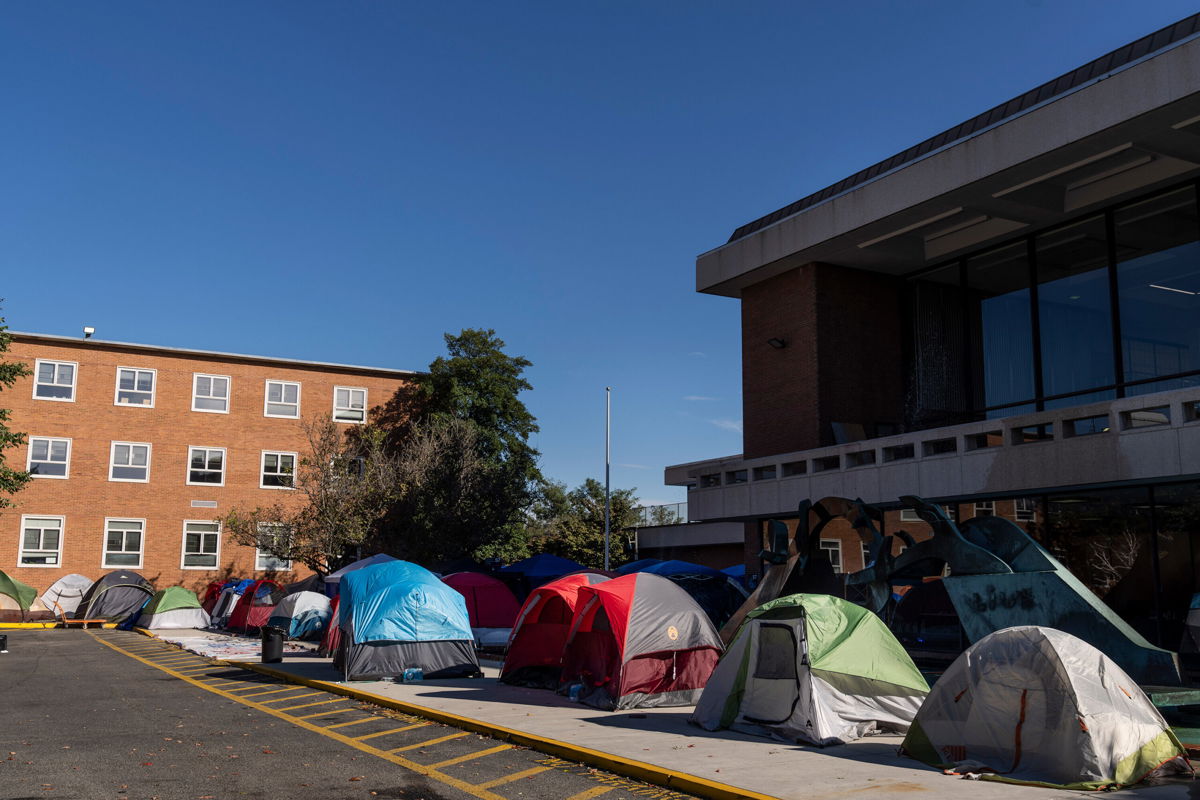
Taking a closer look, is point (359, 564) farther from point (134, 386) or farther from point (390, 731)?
point (134, 386)

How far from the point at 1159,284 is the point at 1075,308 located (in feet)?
6.15

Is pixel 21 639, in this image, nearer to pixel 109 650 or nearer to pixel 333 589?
pixel 109 650

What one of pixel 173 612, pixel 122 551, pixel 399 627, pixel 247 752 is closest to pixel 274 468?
pixel 122 551

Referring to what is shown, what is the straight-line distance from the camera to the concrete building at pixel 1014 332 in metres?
17.3

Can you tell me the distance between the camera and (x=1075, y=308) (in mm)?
20922

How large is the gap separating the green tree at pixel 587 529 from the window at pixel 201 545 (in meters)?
14.6

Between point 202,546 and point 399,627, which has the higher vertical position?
point 202,546

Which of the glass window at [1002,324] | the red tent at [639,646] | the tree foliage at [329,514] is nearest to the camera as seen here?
the red tent at [639,646]

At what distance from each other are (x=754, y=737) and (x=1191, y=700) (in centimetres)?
469

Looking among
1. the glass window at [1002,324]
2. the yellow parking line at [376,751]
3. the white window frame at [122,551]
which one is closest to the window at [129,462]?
the white window frame at [122,551]

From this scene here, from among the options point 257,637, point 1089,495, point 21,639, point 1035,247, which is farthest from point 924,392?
point 21,639

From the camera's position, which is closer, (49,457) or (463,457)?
(463,457)

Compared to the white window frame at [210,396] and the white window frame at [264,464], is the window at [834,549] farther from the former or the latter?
the white window frame at [210,396]

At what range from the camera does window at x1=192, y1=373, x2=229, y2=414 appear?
1784 inches
